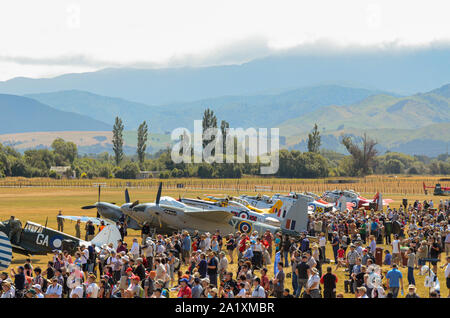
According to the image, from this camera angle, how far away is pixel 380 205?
3828 centimetres

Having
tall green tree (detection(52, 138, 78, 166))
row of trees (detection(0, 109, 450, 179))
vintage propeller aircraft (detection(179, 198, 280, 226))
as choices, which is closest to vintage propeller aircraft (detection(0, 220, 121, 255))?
vintage propeller aircraft (detection(179, 198, 280, 226))

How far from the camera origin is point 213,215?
2312 cm

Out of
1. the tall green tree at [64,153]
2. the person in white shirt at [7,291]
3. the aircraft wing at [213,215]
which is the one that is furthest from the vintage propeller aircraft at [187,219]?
the tall green tree at [64,153]

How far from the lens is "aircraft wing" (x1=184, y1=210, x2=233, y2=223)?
2281cm

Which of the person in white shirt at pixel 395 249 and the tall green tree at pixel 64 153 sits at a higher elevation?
the tall green tree at pixel 64 153

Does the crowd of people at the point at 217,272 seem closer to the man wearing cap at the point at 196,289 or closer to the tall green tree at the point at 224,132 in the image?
the man wearing cap at the point at 196,289

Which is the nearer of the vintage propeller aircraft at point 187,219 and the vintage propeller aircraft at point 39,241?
the vintage propeller aircraft at point 39,241

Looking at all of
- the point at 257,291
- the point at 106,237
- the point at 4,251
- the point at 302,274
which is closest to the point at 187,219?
the point at 106,237

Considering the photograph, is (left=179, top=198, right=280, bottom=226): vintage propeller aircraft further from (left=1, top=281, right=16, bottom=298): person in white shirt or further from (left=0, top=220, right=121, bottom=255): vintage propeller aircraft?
(left=1, top=281, right=16, bottom=298): person in white shirt

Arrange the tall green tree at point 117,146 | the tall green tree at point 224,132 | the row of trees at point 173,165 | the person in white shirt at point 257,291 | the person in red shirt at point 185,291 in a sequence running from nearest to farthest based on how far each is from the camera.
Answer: the person in white shirt at point 257,291
the person in red shirt at point 185,291
the row of trees at point 173,165
the tall green tree at point 224,132
the tall green tree at point 117,146

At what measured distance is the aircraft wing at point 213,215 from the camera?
74.8ft

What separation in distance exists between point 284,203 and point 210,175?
73.7 metres
